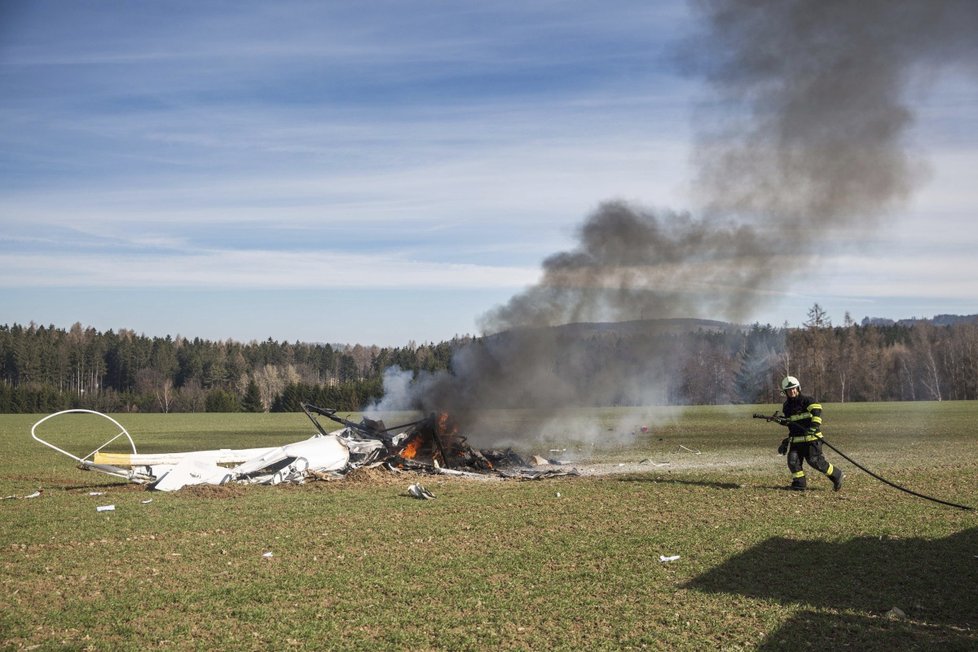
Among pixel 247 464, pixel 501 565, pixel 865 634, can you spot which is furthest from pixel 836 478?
pixel 247 464

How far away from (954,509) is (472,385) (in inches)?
593

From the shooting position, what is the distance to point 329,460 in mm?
20938

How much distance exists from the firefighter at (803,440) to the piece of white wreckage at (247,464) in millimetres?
10700

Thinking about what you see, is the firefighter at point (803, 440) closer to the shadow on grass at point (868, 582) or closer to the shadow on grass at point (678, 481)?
the shadow on grass at point (678, 481)

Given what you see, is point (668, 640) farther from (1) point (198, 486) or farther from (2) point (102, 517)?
(1) point (198, 486)

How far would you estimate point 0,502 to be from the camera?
17.2 metres

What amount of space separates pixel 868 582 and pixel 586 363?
59.1ft

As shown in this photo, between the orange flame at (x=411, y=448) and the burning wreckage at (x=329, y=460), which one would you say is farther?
the orange flame at (x=411, y=448)

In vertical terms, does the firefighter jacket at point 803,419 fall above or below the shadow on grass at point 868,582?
above

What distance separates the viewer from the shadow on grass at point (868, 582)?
26.1ft

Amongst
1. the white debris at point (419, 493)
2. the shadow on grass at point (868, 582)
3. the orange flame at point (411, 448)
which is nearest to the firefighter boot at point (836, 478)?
the shadow on grass at point (868, 582)

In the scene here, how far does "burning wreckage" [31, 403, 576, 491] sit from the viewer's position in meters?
19.6

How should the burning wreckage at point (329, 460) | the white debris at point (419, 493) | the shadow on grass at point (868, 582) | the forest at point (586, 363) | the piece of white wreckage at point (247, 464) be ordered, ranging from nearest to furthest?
the shadow on grass at point (868, 582), the white debris at point (419, 493), the piece of white wreckage at point (247, 464), the burning wreckage at point (329, 460), the forest at point (586, 363)

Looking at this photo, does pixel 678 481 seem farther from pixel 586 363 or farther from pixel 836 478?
pixel 586 363
